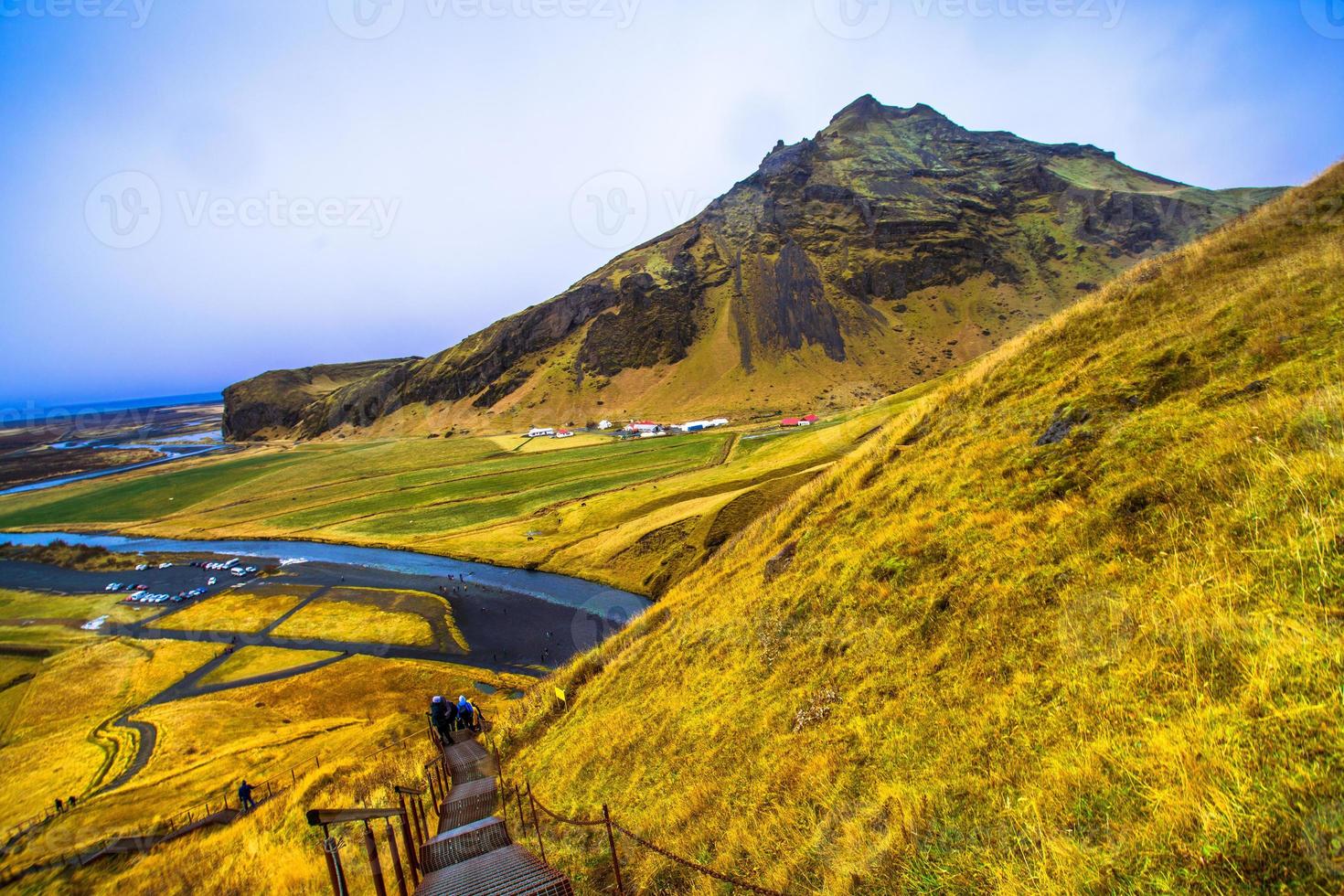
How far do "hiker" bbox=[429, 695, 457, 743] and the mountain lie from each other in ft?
364

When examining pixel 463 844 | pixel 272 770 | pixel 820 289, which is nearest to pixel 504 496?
pixel 272 770

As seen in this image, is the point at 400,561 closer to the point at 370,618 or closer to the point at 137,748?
the point at 370,618

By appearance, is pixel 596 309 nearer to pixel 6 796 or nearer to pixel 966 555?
pixel 6 796

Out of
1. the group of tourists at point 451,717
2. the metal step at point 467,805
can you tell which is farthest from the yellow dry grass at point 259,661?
the metal step at point 467,805

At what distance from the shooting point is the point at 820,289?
152m

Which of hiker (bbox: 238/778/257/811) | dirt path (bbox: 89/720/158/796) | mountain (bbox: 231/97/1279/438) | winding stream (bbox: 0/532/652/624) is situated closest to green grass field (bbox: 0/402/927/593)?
winding stream (bbox: 0/532/652/624)

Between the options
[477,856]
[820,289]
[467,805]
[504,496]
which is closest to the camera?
[477,856]

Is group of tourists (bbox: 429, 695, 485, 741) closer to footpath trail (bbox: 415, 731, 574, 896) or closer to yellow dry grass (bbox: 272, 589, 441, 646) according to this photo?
footpath trail (bbox: 415, 731, 574, 896)

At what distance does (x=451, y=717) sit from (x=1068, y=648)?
1882 centimetres

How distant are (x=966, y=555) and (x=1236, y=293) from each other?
8298 millimetres

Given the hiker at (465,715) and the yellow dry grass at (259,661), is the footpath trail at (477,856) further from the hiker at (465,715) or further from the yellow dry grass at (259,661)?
the yellow dry grass at (259,661)

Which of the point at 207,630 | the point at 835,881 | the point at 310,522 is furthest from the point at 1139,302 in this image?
the point at 310,522

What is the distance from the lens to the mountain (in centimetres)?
14162

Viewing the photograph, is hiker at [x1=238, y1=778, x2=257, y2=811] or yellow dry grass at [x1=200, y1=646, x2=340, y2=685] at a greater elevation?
hiker at [x1=238, y1=778, x2=257, y2=811]
